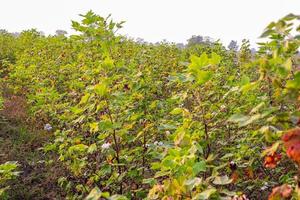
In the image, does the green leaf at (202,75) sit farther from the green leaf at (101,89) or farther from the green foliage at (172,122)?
the green leaf at (101,89)

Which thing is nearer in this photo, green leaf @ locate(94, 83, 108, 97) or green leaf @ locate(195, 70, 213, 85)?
green leaf @ locate(195, 70, 213, 85)

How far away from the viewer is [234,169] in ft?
9.38

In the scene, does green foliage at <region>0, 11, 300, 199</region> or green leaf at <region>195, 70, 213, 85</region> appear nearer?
green foliage at <region>0, 11, 300, 199</region>

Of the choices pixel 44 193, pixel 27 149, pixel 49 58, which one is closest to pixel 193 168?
pixel 44 193

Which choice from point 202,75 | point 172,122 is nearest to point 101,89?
point 172,122

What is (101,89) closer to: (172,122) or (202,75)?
(172,122)

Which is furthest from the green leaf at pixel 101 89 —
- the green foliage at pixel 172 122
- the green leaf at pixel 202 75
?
the green leaf at pixel 202 75

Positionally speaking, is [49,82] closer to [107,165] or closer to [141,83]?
[141,83]

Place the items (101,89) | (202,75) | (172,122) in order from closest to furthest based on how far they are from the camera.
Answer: (202,75), (101,89), (172,122)

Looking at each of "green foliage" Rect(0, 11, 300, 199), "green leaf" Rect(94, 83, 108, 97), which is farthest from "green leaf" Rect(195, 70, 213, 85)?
"green leaf" Rect(94, 83, 108, 97)

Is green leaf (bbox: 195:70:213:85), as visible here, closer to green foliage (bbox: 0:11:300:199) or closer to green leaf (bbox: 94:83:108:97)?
green foliage (bbox: 0:11:300:199)

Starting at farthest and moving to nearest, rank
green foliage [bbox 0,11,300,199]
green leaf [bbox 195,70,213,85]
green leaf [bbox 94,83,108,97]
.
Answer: green leaf [bbox 94,83,108,97]
green leaf [bbox 195,70,213,85]
green foliage [bbox 0,11,300,199]

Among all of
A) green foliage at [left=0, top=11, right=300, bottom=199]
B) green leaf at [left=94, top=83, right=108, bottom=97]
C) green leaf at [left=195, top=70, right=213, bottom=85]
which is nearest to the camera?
green foliage at [left=0, top=11, right=300, bottom=199]

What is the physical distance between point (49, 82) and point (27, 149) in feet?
6.86
